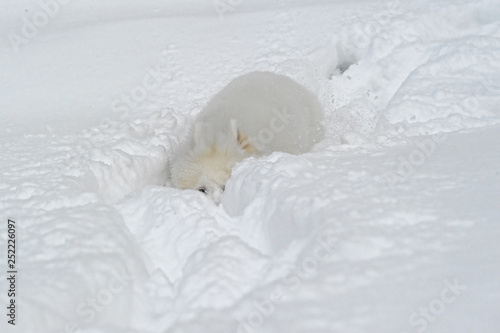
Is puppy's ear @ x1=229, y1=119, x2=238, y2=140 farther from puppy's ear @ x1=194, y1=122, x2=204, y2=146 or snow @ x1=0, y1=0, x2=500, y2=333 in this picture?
snow @ x1=0, y1=0, x2=500, y2=333

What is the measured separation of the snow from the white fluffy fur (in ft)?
0.81

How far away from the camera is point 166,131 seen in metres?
4.24

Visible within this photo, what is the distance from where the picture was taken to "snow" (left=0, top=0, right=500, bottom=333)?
1.95m

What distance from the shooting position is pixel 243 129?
3.91 m

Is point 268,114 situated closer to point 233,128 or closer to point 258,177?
point 233,128

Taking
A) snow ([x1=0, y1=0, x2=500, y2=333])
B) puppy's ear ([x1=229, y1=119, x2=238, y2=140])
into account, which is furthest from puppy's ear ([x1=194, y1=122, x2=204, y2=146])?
snow ([x1=0, y1=0, x2=500, y2=333])

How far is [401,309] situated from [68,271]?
1.33m

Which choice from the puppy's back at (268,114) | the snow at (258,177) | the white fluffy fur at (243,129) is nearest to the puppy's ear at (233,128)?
the white fluffy fur at (243,129)

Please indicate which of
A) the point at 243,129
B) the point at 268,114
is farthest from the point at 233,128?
the point at 268,114

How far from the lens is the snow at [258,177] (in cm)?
195

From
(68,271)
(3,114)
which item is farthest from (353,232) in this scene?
(3,114)

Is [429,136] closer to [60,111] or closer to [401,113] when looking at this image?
[401,113]

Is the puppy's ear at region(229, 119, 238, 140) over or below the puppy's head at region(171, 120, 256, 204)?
over

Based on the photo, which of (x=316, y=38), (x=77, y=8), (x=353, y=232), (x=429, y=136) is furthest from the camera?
(x=77, y=8)
